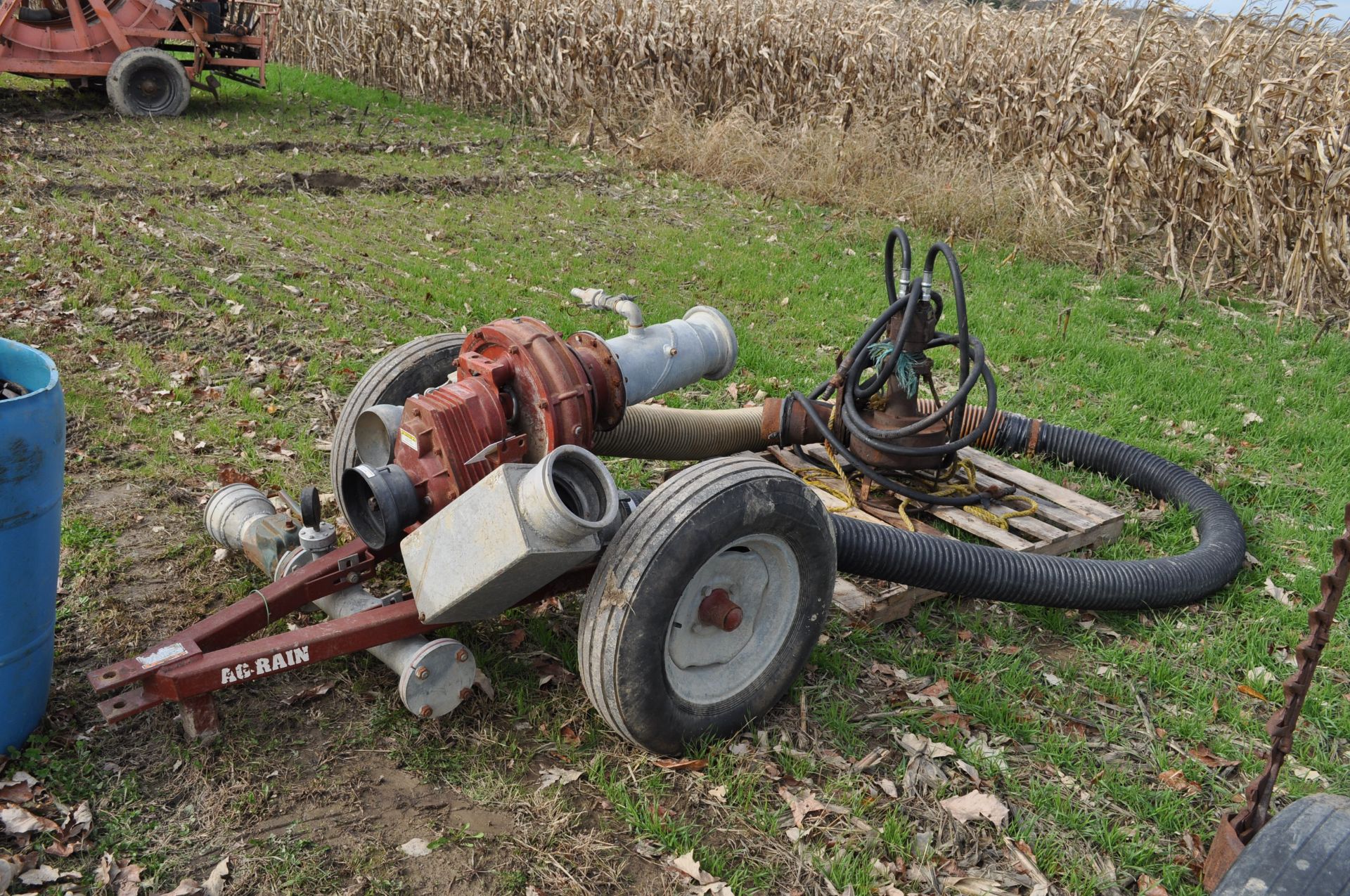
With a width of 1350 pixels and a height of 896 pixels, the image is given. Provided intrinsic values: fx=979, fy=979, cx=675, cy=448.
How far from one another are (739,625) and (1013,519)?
1.91 m

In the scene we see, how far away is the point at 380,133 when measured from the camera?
12.9 metres

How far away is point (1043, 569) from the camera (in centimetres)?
399

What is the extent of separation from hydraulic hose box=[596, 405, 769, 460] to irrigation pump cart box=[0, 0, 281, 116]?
34.6ft

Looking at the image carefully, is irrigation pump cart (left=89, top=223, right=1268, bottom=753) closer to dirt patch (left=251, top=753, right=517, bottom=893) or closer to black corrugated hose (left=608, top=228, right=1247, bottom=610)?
black corrugated hose (left=608, top=228, right=1247, bottom=610)

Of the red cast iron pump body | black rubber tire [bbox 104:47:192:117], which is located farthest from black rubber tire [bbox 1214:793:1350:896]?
black rubber tire [bbox 104:47:192:117]

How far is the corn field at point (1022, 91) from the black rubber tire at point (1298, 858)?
22.9 ft

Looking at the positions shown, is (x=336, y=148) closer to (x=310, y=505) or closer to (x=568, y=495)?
(x=310, y=505)

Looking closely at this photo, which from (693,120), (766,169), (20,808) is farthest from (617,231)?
(20,808)

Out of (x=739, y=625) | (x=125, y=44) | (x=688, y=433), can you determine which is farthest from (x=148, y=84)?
(x=739, y=625)

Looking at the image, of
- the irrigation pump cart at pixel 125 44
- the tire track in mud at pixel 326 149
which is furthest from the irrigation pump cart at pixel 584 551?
the irrigation pump cart at pixel 125 44

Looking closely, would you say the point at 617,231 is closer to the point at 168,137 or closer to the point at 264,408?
the point at 264,408

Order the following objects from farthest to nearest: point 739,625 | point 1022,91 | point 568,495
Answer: point 1022,91, point 739,625, point 568,495

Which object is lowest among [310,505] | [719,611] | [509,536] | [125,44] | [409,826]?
[409,826]

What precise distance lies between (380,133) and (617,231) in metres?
5.24
